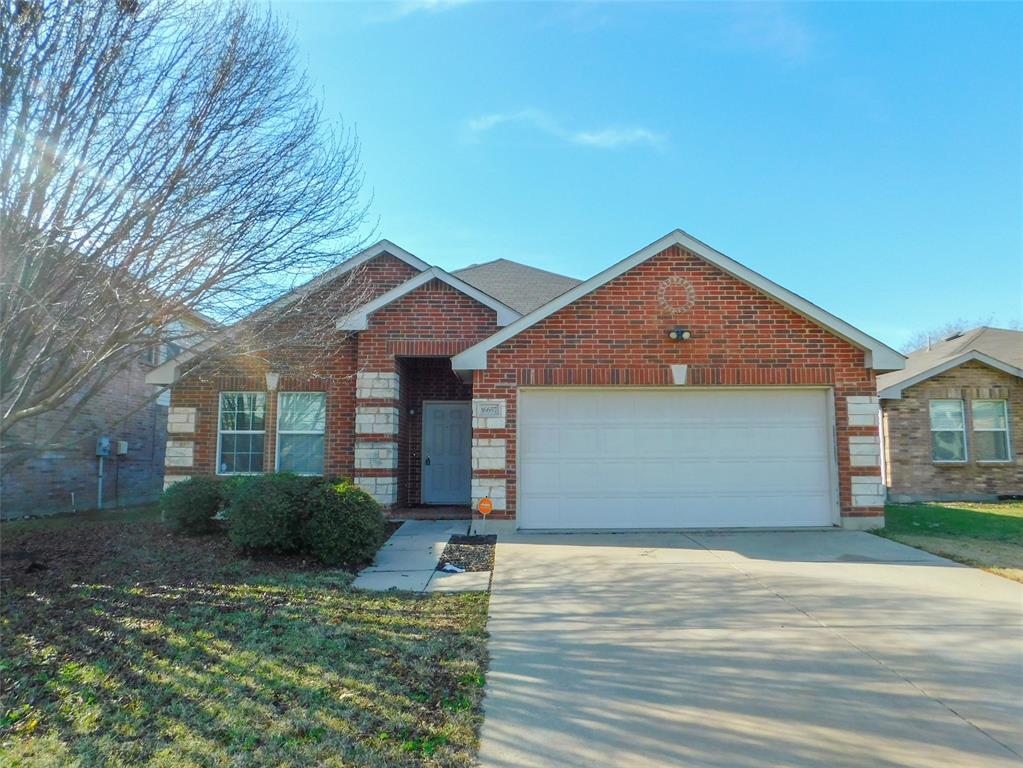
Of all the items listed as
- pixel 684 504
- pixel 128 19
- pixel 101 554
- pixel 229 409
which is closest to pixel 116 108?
pixel 128 19

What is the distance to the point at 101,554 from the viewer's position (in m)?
8.14

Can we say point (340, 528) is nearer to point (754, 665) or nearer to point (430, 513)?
point (430, 513)

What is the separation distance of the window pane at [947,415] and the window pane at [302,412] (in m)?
14.4

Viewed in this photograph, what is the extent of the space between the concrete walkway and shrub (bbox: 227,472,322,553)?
3.55 feet

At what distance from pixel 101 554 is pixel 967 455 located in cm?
1782

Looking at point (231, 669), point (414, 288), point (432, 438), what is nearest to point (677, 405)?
point (414, 288)

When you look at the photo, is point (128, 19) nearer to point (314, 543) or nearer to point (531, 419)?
point (314, 543)

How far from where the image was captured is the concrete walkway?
267 inches

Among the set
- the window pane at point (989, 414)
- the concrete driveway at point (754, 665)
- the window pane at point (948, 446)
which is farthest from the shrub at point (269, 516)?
the window pane at point (989, 414)

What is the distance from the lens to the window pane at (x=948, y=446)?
1568 cm

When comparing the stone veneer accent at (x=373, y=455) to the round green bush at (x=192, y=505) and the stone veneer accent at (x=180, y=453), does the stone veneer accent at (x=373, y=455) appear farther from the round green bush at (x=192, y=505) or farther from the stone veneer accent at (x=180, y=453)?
the stone veneer accent at (x=180, y=453)

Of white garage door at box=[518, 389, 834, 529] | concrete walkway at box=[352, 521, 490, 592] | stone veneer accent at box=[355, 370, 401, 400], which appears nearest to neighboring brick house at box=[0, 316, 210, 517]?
stone veneer accent at box=[355, 370, 401, 400]

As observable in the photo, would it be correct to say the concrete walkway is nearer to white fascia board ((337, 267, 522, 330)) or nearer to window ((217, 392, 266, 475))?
window ((217, 392, 266, 475))

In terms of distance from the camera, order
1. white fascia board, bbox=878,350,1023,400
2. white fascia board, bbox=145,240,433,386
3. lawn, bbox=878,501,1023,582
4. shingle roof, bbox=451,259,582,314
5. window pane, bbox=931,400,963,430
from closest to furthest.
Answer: lawn, bbox=878,501,1023,582
white fascia board, bbox=145,240,433,386
shingle roof, bbox=451,259,582,314
white fascia board, bbox=878,350,1023,400
window pane, bbox=931,400,963,430
